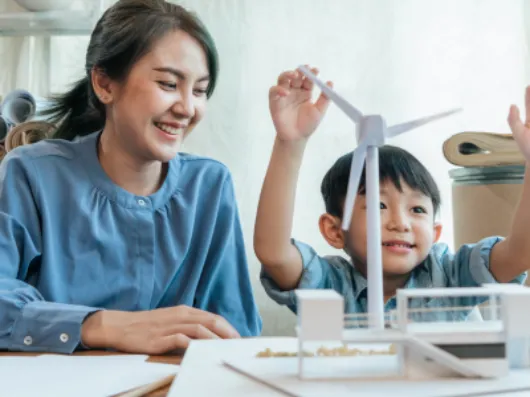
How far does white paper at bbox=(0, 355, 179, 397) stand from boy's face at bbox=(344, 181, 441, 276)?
0.44 meters

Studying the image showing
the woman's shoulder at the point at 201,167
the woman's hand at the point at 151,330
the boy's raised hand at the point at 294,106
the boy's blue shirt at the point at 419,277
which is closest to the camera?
the woman's hand at the point at 151,330

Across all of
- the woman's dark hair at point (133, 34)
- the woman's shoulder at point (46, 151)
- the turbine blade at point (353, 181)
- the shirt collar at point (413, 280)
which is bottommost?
the shirt collar at point (413, 280)

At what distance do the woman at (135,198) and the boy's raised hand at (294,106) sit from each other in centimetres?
20

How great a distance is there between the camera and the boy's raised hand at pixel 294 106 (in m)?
0.87

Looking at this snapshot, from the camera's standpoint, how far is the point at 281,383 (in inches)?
17.8

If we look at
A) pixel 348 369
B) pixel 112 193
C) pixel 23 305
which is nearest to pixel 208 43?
pixel 112 193

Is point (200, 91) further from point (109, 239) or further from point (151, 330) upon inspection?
point (151, 330)

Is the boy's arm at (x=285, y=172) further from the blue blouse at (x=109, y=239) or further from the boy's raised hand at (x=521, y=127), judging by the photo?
the boy's raised hand at (x=521, y=127)

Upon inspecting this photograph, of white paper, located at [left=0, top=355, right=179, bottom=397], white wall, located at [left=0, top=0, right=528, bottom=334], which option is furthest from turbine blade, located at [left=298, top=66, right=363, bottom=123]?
white wall, located at [left=0, top=0, right=528, bottom=334]

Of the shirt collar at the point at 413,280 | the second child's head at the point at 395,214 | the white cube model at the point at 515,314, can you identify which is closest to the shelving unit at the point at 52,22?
the second child's head at the point at 395,214

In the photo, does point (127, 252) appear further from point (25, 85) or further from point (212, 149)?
point (25, 85)

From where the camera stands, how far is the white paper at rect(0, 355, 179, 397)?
1.67ft

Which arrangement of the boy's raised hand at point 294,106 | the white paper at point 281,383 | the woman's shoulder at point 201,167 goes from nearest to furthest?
the white paper at point 281,383 → the boy's raised hand at point 294,106 → the woman's shoulder at point 201,167

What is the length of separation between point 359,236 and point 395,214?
7 centimetres
